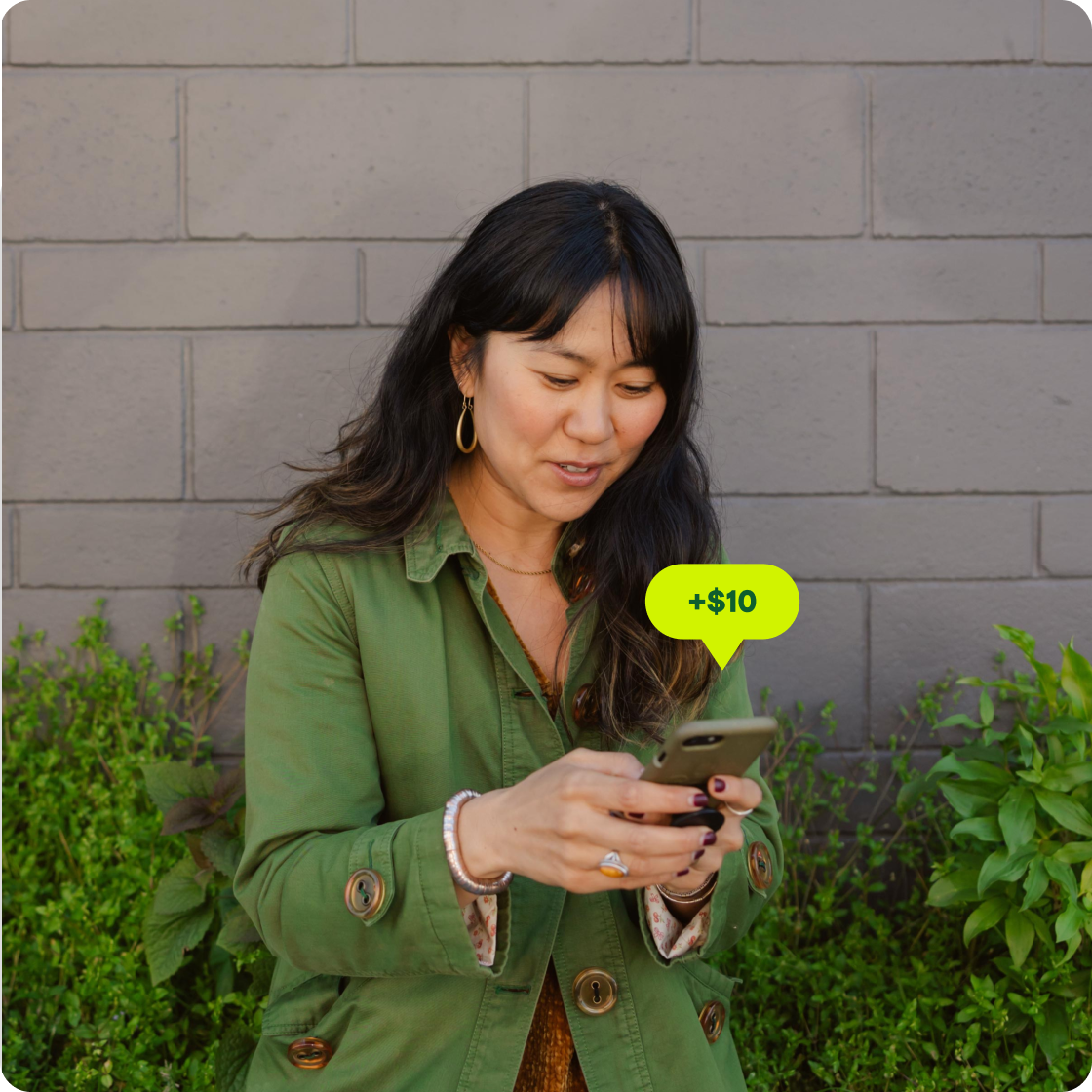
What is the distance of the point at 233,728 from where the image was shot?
243 centimetres

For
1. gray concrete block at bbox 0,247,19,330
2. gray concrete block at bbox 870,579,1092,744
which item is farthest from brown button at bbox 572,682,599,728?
gray concrete block at bbox 0,247,19,330

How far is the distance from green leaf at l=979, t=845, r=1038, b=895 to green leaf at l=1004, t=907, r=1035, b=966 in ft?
0.29

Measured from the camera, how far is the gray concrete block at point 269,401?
2381 mm

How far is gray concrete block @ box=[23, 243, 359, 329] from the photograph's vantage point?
2361mm

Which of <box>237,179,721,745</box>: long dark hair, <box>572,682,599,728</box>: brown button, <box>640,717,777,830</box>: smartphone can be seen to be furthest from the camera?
<box>572,682,599,728</box>: brown button

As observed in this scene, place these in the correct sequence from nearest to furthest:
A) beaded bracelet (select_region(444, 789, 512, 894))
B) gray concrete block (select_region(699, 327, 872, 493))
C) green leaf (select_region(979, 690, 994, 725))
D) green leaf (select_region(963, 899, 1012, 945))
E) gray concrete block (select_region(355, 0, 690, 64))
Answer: beaded bracelet (select_region(444, 789, 512, 894)) < green leaf (select_region(963, 899, 1012, 945)) < green leaf (select_region(979, 690, 994, 725)) < gray concrete block (select_region(355, 0, 690, 64)) < gray concrete block (select_region(699, 327, 872, 493))

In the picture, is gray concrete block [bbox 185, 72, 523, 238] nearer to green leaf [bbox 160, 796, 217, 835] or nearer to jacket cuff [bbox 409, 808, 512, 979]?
green leaf [bbox 160, 796, 217, 835]

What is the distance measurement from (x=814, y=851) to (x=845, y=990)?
0.39 metres

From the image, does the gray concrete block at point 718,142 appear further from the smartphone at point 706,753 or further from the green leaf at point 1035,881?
the smartphone at point 706,753

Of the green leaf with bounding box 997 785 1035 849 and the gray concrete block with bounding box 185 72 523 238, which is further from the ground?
the gray concrete block with bounding box 185 72 523 238

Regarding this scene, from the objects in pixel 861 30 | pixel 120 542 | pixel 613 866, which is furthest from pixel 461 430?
pixel 861 30

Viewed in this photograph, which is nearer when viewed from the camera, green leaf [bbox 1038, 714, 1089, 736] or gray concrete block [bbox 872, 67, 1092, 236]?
green leaf [bbox 1038, 714, 1089, 736]

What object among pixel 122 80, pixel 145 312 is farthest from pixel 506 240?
pixel 122 80

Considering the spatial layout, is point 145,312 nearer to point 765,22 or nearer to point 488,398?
point 488,398
